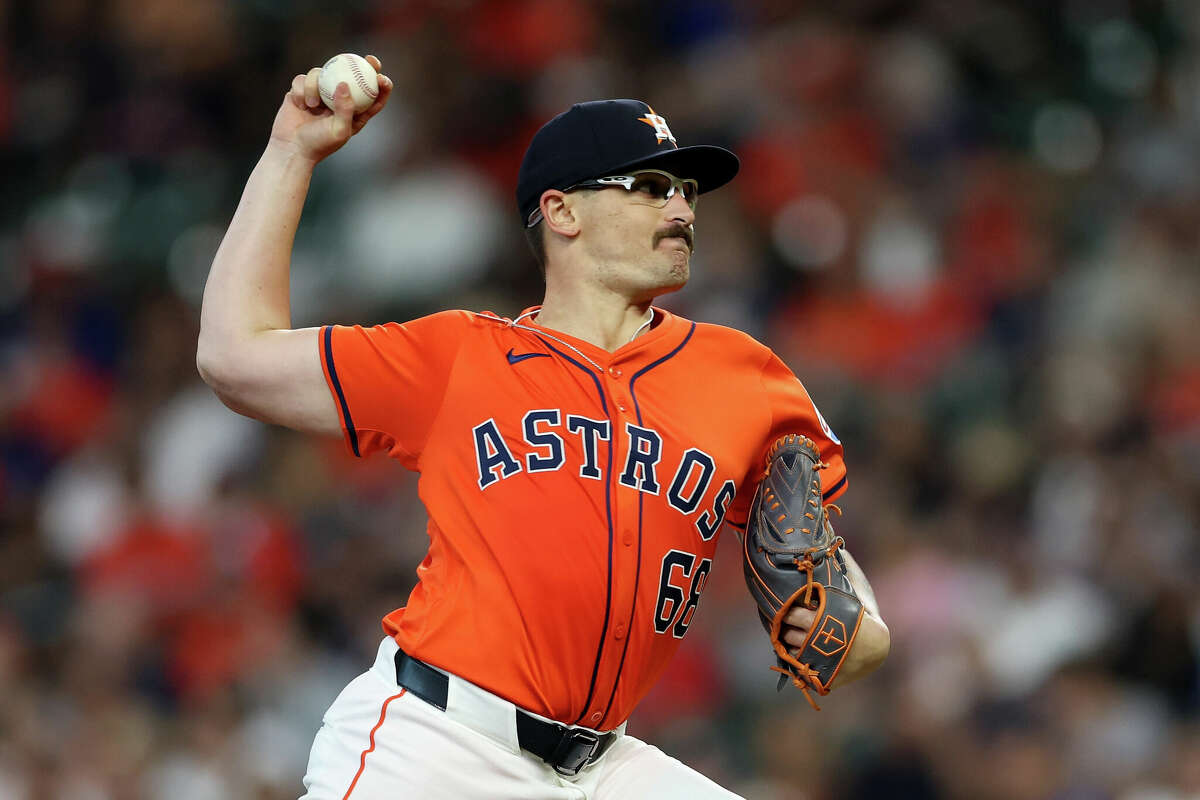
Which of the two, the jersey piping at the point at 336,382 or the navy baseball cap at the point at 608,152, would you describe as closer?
the jersey piping at the point at 336,382

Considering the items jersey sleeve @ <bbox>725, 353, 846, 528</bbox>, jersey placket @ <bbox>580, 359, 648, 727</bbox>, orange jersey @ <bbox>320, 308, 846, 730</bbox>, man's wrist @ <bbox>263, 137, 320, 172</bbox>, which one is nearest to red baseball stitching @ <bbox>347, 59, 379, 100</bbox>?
man's wrist @ <bbox>263, 137, 320, 172</bbox>

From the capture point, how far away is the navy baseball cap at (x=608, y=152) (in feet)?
11.0

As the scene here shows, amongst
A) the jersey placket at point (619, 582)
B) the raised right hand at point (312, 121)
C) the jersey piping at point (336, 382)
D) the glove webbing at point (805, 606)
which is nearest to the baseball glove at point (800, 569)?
the glove webbing at point (805, 606)

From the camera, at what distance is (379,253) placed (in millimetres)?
8047

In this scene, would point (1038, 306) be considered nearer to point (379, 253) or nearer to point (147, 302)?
point (379, 253)

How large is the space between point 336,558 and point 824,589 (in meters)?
4.16

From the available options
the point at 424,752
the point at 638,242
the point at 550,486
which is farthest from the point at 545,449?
the point at 424,752

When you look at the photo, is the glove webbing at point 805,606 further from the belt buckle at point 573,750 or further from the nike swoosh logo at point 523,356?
the nike swoosh logo at point 523,356

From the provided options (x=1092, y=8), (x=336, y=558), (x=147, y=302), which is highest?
(x=1092, y=8)

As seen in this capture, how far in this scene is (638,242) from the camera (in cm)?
337

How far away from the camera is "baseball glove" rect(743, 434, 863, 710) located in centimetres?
320

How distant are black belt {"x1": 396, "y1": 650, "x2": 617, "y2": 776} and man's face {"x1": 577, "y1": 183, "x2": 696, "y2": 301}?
3.11ft

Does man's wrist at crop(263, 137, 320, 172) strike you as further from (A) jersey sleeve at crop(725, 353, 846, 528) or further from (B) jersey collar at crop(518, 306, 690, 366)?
(A) jersey sleeve at crop(725, 353, 846, 528)

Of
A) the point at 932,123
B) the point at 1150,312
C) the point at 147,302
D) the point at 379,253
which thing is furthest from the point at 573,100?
the point at 1150,312
